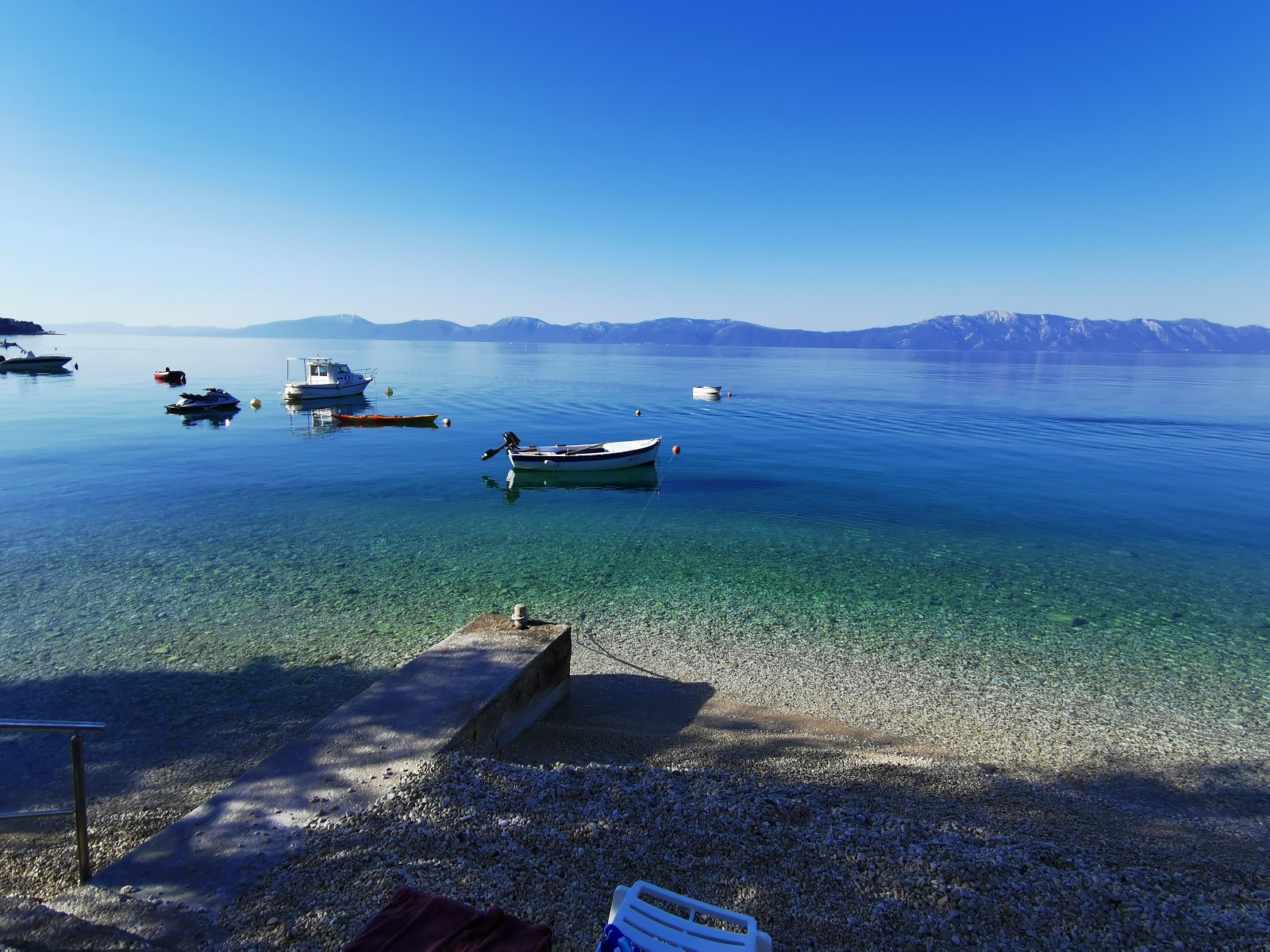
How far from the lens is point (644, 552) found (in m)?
18.8

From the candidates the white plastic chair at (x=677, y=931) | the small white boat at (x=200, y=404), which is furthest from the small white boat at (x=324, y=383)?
the white plastic chair at (x=677, y=931)

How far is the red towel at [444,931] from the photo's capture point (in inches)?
148

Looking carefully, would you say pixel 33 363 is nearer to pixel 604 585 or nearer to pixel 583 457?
pixel 583 457

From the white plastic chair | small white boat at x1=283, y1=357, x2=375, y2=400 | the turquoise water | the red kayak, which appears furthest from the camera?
small white boat at x1=283, y1=357, x2=375, y2=400

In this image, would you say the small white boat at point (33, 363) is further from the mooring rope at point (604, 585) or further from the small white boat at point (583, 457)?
the mooring rope at point (604, 585)

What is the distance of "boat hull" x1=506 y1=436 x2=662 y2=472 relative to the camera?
1137 inches

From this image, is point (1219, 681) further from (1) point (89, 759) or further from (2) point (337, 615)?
(1) point (89, 759)

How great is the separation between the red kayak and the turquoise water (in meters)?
2.04

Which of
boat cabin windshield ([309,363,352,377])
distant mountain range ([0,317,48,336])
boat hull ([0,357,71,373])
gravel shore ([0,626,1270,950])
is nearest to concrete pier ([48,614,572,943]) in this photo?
gravel shore ([0,626,1270,950])

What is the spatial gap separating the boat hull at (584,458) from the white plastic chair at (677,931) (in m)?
25.2

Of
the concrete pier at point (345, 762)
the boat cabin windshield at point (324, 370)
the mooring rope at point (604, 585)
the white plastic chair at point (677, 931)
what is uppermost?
the boat cabin windshield at point (324, 370)

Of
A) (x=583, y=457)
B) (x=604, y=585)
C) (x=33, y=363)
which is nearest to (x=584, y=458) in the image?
(x=583, y=457)

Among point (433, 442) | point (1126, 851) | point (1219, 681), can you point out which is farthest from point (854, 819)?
point (433, 442)

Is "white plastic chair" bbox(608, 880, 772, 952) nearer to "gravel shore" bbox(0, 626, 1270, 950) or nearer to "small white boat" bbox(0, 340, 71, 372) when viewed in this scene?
"gravel shore" bbox(0, 626, 1270, 950)
